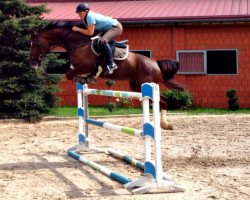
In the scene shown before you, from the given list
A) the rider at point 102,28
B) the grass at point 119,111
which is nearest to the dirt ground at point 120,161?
the grass at point 119,111

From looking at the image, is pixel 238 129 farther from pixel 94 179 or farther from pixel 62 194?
pixel 62 194

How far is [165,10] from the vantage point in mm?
19922

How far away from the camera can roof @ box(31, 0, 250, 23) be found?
18.4 meters

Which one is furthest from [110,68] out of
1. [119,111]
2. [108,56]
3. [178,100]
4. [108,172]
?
[178,100]

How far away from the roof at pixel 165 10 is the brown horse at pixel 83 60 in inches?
352

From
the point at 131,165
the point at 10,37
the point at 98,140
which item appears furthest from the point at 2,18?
the point at 131,165

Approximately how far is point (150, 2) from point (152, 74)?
12707mm

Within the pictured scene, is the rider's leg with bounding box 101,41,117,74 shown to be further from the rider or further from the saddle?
the saddle

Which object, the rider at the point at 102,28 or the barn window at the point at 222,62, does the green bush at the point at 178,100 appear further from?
the rider at the point at 102,28

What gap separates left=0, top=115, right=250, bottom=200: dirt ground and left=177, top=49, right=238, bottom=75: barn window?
4298mm

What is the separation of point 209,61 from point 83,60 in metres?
10.9

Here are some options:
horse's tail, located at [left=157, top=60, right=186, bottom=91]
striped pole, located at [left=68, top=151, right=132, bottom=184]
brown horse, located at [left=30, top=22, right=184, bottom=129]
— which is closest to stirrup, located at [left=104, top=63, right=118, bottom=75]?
brown horse, located at [left=30, top=22, right=184, bottom=129]

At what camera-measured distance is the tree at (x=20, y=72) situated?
15.9m

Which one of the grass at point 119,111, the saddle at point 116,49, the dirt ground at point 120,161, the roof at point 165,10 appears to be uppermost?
the roof at point 165,10
